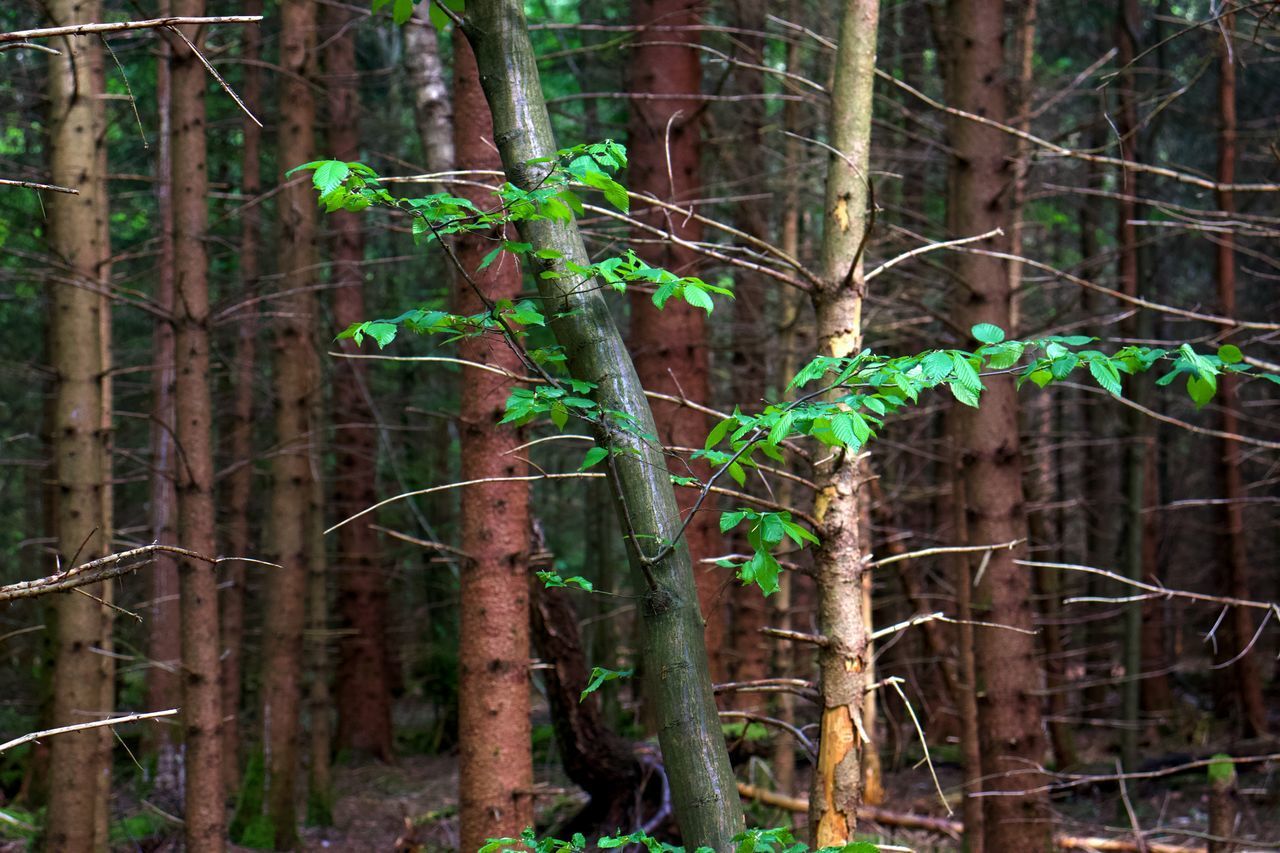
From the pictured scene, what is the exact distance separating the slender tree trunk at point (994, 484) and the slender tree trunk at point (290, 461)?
5832 mm

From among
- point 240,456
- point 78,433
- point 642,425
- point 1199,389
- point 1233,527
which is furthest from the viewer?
point 1233,527

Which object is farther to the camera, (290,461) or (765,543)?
(290,461)

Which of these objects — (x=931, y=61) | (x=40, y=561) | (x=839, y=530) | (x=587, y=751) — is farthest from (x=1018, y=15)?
(x=40, y=561)

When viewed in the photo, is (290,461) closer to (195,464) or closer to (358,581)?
(195,464)

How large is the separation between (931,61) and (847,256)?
40.6 feet

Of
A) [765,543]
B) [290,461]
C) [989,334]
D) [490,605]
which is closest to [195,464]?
[490,605]

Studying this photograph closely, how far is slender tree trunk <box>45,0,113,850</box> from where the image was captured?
6.24 m

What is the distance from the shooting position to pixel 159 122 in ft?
37.9

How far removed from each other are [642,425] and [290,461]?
7.77 meters

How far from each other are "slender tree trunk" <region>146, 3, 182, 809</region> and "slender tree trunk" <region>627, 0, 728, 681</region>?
4.70 metres

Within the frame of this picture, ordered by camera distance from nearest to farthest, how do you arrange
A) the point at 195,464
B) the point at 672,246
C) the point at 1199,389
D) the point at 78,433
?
1. the point at 1199,389
2. the point at 78,433
3. the point at 195,464
4. the point at 672,246

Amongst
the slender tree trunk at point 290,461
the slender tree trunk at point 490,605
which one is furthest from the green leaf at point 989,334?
the slender tree trunk at point 290,461

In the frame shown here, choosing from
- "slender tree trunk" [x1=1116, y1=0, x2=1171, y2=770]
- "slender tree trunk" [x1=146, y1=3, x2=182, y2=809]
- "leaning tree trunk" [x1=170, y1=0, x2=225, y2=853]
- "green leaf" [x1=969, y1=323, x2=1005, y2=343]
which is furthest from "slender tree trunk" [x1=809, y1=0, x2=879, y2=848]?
"slender tree trunk" [x1=146, y1=3, x2=182, y2=809]

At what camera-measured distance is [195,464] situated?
687cm
